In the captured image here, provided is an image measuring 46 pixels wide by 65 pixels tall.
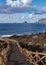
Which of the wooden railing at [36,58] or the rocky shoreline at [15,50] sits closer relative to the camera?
the wooden railing at [36,58]

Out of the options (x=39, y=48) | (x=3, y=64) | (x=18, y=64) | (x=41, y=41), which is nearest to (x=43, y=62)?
(x=18, y=64)

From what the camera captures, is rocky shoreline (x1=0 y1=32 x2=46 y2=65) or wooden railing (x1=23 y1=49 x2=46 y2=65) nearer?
wooden railing (x1=23 y1=49 x2=46 y2=65)

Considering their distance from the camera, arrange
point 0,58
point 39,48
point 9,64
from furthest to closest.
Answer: point 39,48 < point 9,64 < point 0,58

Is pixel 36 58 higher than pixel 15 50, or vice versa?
pixel 15 50

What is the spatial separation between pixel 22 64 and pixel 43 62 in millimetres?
3120

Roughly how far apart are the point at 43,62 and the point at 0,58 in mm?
10277

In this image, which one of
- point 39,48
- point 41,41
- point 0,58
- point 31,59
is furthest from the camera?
point 41,41

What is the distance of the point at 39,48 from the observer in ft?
157

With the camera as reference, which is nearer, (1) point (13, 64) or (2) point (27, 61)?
(1) point (13, 64)

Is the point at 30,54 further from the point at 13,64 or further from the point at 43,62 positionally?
the point at 13,64

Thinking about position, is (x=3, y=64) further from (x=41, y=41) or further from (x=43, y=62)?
(x=41, y=41)

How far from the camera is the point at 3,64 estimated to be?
2084 centimetres

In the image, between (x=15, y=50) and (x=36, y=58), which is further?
(x=15, y=50)

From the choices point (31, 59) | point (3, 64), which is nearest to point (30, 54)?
point (31, 59)
